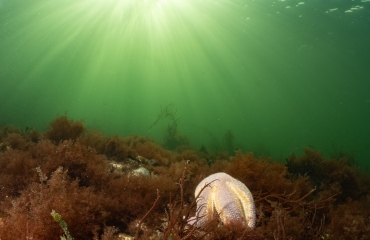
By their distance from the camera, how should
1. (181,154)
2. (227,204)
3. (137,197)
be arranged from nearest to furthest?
(227,204) < (137,197) < (181,154)

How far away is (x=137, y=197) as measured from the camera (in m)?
3.24

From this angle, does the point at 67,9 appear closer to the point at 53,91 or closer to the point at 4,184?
the point at 4,184

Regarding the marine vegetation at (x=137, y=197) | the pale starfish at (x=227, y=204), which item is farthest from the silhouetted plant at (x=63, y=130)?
the pale starfish at (x=227, y=204)

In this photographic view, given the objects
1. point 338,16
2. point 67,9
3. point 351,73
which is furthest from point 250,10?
point 351,73

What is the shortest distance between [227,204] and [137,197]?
1485mm

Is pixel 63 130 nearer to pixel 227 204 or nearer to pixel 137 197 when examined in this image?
pixel 137 197

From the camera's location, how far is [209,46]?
41.1 metres

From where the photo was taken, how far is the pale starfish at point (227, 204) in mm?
2393

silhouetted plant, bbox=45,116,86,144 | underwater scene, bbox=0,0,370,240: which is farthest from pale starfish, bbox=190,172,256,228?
silhouetted plant, bbox=45,116,86,144

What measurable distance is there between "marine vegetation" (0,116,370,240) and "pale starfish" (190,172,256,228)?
0.08 meters

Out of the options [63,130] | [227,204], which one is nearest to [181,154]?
[63,130]

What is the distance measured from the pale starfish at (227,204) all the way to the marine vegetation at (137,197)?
0.08 metres

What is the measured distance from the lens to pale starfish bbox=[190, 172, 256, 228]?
2.39 metres

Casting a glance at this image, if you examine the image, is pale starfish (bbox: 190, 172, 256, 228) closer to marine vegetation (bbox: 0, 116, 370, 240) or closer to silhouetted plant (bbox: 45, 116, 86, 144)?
marine vegetation (bbox: 0, 116, 370, 240)
